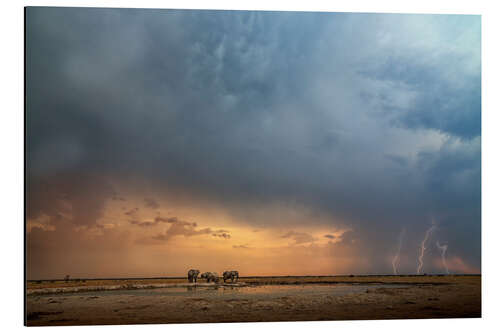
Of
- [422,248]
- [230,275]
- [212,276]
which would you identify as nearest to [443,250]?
[422,248]

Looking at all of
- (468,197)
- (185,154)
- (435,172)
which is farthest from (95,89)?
(468,197)

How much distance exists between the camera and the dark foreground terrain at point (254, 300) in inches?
364

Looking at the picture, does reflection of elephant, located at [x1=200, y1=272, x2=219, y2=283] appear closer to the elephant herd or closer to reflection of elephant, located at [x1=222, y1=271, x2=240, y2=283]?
the elephant herd

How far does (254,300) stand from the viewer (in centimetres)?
956

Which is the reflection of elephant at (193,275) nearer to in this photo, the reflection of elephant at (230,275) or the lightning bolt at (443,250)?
the reflection of elephant at (230,275)

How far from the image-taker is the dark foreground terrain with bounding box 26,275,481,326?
9.24 m

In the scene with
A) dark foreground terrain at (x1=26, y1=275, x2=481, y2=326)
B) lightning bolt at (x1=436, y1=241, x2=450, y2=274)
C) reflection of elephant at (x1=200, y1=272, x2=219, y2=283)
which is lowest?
dark foreground terrain at (x1=26, y1=275, x2=481, y2=326)

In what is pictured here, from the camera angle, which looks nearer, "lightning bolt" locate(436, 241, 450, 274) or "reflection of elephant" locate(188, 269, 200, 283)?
"reflection of elephant" locate(188, 269, 200, 283)

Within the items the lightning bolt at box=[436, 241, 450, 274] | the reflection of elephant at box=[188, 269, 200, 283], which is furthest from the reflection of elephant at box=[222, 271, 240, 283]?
the lightning bolt at box=[436, 241, 450, 274]

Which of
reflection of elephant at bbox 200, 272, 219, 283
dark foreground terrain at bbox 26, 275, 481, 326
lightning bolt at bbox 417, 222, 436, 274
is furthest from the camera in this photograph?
lightning bolt at bbox 417, 222, 436, 274

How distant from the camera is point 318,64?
32.3 feet

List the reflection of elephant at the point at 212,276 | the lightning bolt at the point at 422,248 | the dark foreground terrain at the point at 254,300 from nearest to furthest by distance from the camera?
the dark foreground terrain at the point at 254,300 < the reflection of elephant at the point at 212,276 < the lightning bolt at the point at 422,248

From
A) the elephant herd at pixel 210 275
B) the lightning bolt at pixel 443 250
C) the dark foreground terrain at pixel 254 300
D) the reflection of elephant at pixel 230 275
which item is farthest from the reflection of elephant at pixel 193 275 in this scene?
the lightning bolt at pixel 443 250

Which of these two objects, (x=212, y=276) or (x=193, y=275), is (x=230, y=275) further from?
(x=193, y=275)
